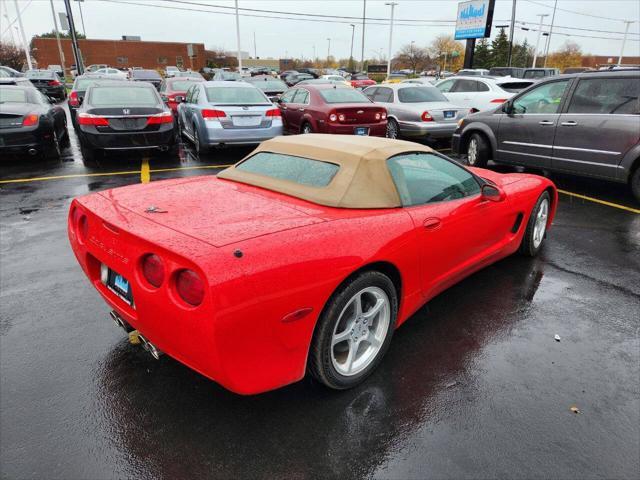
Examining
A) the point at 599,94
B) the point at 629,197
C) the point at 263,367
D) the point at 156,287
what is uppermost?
the point at 599,94

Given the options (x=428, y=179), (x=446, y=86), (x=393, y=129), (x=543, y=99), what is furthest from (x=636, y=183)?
(x=446, y=86)

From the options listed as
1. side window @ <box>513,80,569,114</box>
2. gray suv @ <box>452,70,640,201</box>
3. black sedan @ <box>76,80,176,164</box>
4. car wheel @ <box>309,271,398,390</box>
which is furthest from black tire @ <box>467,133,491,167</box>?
car wheel @ <box>309,271,398,390</box>

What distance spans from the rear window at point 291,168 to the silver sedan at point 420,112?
7777 mm

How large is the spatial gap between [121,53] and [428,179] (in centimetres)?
8507

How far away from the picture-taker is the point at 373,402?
2.49 m

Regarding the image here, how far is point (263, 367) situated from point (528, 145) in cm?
677

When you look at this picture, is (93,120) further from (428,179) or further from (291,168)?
(428,179)

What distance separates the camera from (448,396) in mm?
2559

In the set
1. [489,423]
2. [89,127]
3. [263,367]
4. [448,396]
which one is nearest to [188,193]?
[263,367]

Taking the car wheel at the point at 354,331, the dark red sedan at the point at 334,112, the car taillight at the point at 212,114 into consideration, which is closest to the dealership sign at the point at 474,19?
the dark red sedan at the point at 334,112

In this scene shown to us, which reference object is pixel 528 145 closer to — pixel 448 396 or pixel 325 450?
pixel 448 396

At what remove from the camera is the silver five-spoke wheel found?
247 cm

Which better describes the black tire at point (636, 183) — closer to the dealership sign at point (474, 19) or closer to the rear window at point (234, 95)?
the rear window at point (234, 95)

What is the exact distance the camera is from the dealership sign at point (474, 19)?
89.9 feet
